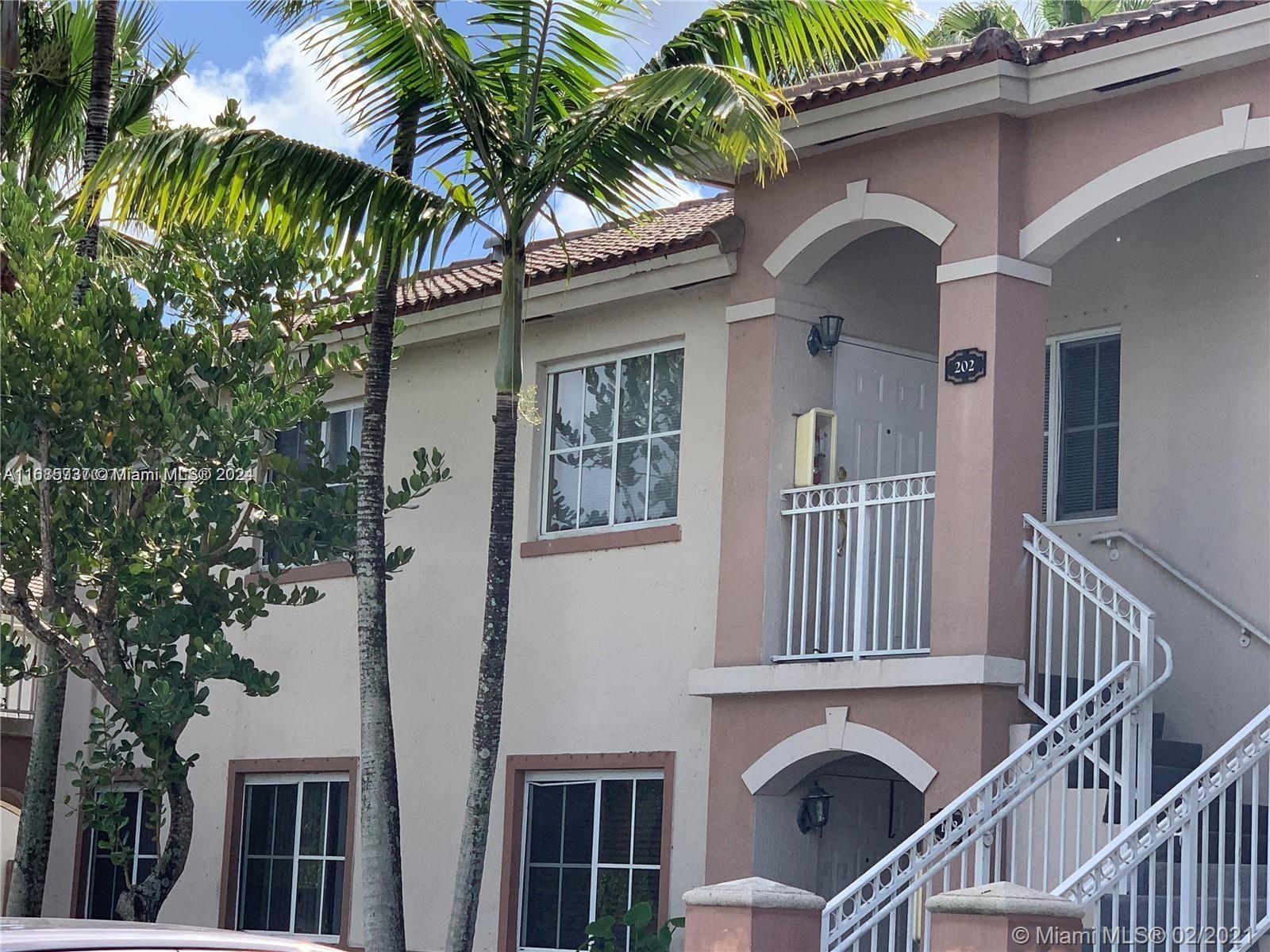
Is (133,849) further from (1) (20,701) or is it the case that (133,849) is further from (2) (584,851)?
(2) (584,851)

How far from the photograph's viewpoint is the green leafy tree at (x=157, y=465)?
34.8 feet

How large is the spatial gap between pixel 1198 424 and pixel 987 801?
3.25 m

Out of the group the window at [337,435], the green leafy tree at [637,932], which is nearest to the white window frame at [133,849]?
the window at [337,435]

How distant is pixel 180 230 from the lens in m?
11.3

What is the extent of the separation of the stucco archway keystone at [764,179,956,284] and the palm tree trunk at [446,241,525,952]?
1.79 m

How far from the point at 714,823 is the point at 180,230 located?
16.0ft

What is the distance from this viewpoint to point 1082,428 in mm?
11969

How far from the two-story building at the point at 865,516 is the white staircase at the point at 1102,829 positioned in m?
0.04

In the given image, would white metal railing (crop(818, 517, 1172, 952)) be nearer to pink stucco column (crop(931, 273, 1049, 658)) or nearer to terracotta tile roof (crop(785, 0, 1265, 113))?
pink stucco column (crop(931, 273, 1049, 658))

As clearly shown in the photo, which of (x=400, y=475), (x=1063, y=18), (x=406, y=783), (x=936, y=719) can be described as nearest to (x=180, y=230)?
(x=400, y=475)

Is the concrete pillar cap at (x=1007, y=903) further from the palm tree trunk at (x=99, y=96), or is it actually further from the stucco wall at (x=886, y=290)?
the palm tree trunk at (x=99, y=96)

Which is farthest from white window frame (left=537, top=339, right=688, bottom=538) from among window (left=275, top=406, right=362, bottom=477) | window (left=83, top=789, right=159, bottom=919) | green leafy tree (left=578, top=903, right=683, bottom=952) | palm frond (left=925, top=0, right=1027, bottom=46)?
palm frond (left=925, top=0, right=1027, bottom=46)

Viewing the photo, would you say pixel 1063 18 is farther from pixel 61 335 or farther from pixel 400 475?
pixel 61 335

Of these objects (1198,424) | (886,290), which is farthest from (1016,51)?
(1198,424)
